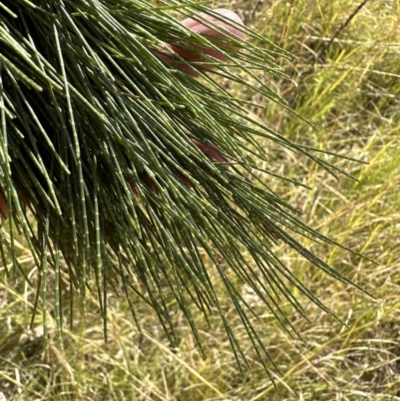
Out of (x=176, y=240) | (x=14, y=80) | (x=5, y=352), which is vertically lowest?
(x=5, y=352)

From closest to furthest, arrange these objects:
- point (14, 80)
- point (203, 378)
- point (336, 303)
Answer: point (14, 80)
point (203, 378)
point (336, 303)

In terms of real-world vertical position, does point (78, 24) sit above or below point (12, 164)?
above

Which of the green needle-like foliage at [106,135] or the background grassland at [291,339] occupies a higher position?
the green needle-like foliage at [106,135]

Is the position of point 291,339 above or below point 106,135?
below

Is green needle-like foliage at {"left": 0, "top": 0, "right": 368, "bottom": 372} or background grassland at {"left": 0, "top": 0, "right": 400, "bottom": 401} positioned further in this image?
background grassland at {"left": 0, "top": 0, "right": 400, "bottom": 401}

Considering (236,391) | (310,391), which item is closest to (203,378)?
(236,391)

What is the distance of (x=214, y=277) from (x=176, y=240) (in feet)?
2.06

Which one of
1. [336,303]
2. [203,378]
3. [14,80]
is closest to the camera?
[14,80]

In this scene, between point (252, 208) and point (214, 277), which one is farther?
point (214, 277)

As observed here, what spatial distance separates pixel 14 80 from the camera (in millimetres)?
477

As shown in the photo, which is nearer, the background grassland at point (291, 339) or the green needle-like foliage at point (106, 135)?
the green needle-like foliage at point (106, 135)

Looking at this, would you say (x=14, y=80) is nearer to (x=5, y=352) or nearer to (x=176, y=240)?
(x=176, y=240)

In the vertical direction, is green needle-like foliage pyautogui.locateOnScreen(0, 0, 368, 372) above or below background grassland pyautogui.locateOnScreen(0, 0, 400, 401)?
above

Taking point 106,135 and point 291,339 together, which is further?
point 291,339
